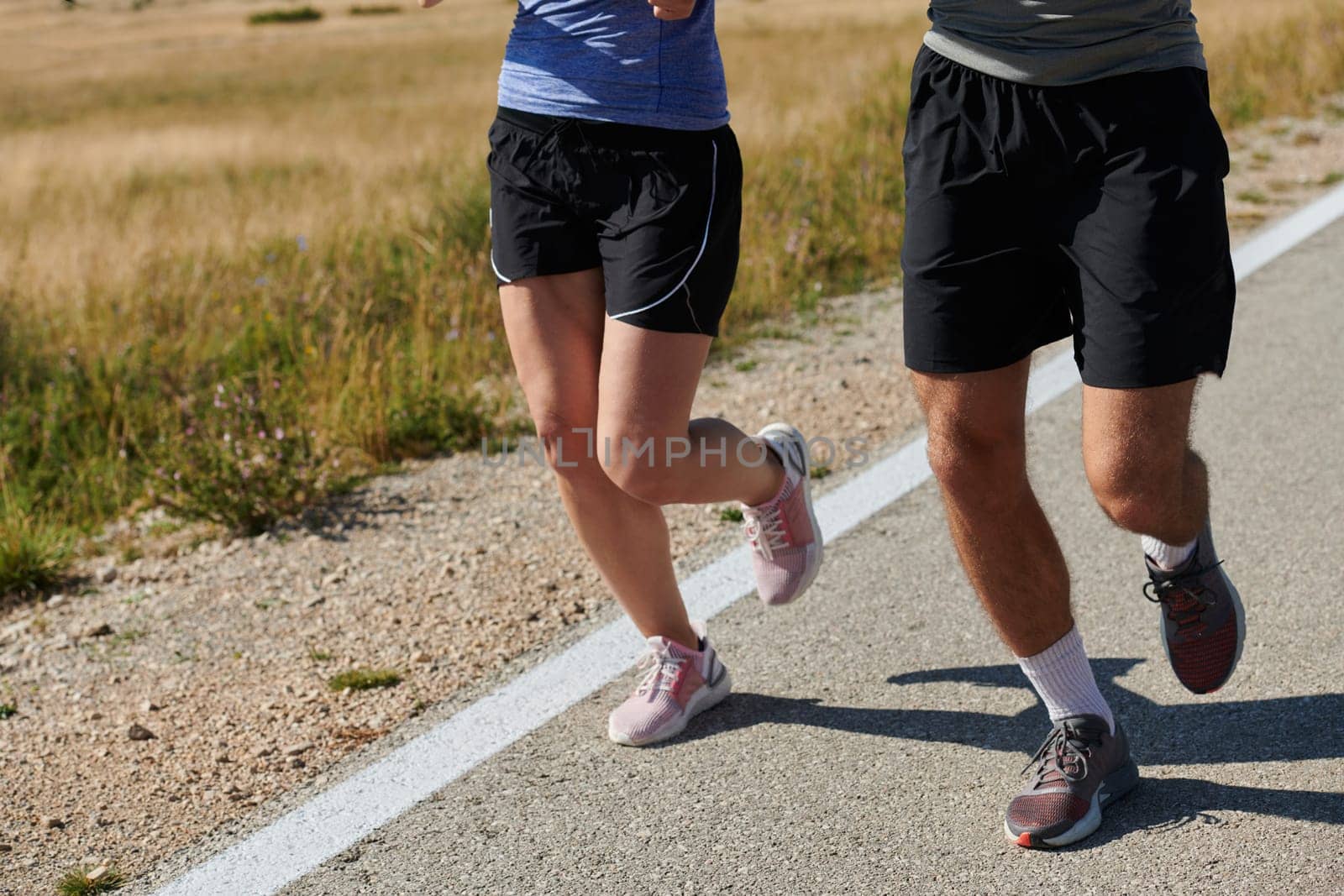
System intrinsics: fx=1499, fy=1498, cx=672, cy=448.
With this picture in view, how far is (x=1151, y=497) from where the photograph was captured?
259 cm

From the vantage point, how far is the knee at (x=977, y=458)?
266 centimetres

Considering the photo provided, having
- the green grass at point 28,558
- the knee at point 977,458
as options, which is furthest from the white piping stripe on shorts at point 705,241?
the green grass at point 28,558

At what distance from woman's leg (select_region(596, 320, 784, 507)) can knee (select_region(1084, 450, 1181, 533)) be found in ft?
2.62

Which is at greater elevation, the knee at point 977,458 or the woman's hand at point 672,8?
the woman's hand at point 672,8

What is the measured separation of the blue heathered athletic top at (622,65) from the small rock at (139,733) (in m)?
1.60

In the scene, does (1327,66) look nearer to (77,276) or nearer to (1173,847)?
(77,276)

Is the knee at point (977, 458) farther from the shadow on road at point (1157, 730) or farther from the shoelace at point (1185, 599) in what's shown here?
the shadow on road at point (1157, 730)

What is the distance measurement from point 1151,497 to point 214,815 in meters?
1.87

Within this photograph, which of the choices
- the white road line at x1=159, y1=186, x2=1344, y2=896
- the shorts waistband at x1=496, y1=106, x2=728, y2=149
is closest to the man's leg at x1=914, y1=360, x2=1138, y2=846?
the shorts waistband at x1=496, y1=106, x2=728, y2=149

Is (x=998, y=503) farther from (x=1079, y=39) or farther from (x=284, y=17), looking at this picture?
(x=284, y=17)

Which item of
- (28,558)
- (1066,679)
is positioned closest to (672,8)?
(1066,679)

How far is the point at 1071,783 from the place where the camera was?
270 cm

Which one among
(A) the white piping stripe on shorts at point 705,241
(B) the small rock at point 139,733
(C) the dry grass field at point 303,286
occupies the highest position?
(A) the white piping stripe on shorts at point 705,241

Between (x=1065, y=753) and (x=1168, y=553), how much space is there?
426mm
